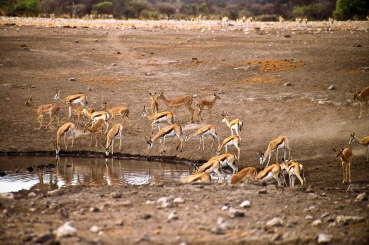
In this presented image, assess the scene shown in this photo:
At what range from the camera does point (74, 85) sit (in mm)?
20188

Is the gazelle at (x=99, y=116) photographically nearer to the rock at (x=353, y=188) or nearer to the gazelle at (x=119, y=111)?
the gazelle at (x=119, y=111)

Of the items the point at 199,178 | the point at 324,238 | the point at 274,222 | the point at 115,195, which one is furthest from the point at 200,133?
the point at 324,238

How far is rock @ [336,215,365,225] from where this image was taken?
26.0 feet

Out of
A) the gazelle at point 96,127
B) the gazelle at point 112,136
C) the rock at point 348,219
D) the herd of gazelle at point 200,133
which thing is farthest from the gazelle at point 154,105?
the rock at point 348,219

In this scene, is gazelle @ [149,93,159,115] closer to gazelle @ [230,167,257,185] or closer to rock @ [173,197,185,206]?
gazelle @ [230,167,257,185]

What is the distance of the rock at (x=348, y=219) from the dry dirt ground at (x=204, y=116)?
0.02 metres

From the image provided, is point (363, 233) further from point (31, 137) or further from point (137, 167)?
point (31, 137)

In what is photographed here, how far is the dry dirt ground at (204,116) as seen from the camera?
7746 mm

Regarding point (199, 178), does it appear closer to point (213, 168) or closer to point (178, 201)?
point (213, 168)

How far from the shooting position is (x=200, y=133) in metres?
14.6

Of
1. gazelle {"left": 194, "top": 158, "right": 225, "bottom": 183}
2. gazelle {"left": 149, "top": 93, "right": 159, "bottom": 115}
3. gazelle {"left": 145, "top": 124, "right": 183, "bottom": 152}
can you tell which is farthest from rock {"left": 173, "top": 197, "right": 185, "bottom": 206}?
gazelle {"left": 149, "top": 93, "right": 159, "bottom": 115}

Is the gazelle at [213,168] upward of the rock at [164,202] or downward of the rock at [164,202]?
downward

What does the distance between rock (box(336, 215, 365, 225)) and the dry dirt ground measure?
18 millimetres

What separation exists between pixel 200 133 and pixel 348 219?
6979 mm
